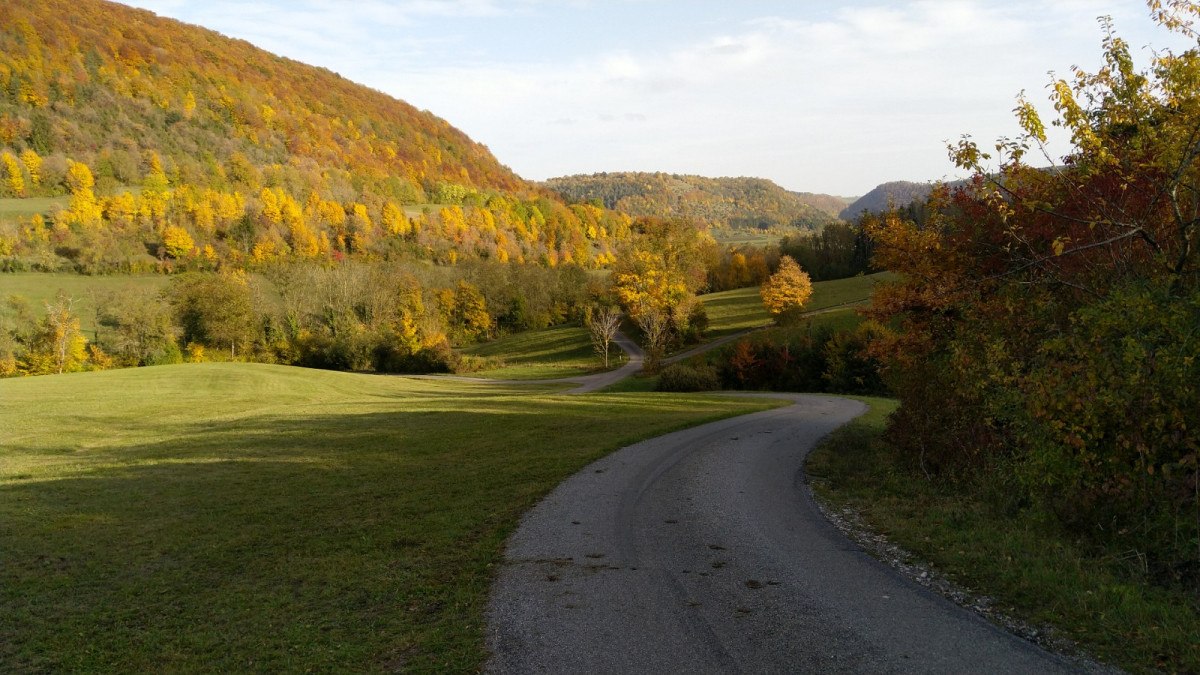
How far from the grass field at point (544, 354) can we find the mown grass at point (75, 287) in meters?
39.7

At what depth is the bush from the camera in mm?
44000

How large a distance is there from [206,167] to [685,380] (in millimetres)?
109578

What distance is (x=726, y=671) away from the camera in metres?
5.41

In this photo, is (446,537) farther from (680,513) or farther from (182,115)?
(182,115)

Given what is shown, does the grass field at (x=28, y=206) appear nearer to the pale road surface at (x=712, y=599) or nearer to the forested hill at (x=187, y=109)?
the forested hill at (x=187, y=109)

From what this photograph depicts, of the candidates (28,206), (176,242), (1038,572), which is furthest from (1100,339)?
(28,206)

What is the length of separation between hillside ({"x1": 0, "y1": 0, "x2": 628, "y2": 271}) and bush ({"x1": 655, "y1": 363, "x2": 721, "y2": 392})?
3103 inches

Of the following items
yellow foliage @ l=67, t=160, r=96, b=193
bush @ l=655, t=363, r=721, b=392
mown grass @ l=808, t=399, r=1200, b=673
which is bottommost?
bush @ l=655, t=363, r=721, b=392

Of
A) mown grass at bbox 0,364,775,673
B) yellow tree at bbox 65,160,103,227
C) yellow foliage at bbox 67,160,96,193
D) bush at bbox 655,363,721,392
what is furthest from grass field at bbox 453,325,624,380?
yellow foliage at bbox 67,160,96,193

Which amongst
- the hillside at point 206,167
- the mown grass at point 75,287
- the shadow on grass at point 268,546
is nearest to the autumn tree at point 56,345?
the mown grass at point 75,287

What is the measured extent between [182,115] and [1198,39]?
151263mm

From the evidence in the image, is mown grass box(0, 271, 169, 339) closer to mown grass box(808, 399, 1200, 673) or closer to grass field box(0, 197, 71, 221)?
grass field box(0, 197, 71, 221)

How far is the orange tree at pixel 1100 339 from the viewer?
24.0 ft

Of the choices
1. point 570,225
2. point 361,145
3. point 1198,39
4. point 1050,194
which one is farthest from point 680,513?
point 361,145
